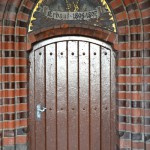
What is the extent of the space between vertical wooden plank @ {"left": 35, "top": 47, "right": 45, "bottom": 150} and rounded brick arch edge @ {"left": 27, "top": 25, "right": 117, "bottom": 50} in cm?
19

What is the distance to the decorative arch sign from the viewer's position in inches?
145

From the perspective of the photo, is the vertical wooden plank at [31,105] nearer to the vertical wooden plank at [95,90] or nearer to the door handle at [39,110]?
the door handle at [39,110]

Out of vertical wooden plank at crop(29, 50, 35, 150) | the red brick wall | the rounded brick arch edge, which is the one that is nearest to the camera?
the red brick wall

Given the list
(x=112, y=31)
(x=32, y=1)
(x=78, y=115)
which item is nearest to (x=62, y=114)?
(x=78, y=115)

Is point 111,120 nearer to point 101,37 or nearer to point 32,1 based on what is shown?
point 101,37

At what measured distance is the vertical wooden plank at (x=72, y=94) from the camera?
12.5 ft

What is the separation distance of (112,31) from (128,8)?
0.34 meters

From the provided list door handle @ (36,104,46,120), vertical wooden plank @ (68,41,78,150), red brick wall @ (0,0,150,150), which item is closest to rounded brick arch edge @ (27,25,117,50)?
red brick wall @ (0,0,150,150)

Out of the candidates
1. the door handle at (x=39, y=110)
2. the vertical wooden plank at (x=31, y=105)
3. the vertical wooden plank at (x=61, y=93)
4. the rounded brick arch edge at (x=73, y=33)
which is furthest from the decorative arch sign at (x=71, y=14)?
the door handle at (x=39, y=110)

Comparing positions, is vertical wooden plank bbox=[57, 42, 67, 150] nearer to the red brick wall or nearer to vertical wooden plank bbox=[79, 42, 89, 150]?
vertical wooden plank bbox=[79, 42, 89, 150]

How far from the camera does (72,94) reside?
381 centimetres

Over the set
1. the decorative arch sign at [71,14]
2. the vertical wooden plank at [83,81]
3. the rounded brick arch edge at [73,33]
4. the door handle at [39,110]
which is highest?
the decorative arch sign at [71,14]

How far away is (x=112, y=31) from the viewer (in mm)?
3674

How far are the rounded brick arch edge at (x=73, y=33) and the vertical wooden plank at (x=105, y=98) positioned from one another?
0.19 meters
